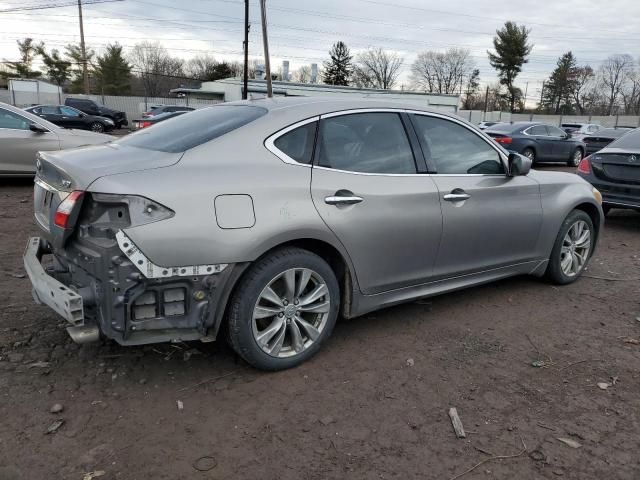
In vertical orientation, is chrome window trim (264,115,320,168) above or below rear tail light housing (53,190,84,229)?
above

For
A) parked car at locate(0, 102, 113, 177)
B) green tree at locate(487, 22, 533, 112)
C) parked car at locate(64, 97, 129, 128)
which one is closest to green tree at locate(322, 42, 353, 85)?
green tree at locate(487, 22, 533, 112)

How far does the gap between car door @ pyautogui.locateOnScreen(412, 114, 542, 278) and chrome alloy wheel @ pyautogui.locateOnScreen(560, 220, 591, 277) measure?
2.06 ft

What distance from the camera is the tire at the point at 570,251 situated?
4852mm

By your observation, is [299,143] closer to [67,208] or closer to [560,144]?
[67,208]

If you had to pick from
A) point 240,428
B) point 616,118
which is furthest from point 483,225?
point 616,118

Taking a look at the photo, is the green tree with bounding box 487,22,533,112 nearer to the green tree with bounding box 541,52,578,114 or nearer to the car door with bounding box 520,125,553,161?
the green tree with bounding box 541,52,578,114

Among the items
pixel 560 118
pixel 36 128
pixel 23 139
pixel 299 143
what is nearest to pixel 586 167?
pixel 299 143

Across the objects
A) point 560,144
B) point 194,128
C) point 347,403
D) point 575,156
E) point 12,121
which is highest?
point 194,128

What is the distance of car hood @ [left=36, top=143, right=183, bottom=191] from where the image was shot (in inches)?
109

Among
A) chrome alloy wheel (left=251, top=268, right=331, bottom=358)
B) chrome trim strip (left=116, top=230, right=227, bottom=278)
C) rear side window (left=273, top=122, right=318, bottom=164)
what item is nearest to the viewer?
chrome trim strip (left=116, top=230, right=227, bottom=278)

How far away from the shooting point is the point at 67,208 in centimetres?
279

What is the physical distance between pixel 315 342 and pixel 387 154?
4.47 feet

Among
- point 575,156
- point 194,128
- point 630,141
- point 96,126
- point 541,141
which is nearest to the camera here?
point 194,128

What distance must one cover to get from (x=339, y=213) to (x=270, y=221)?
1.65 feet
